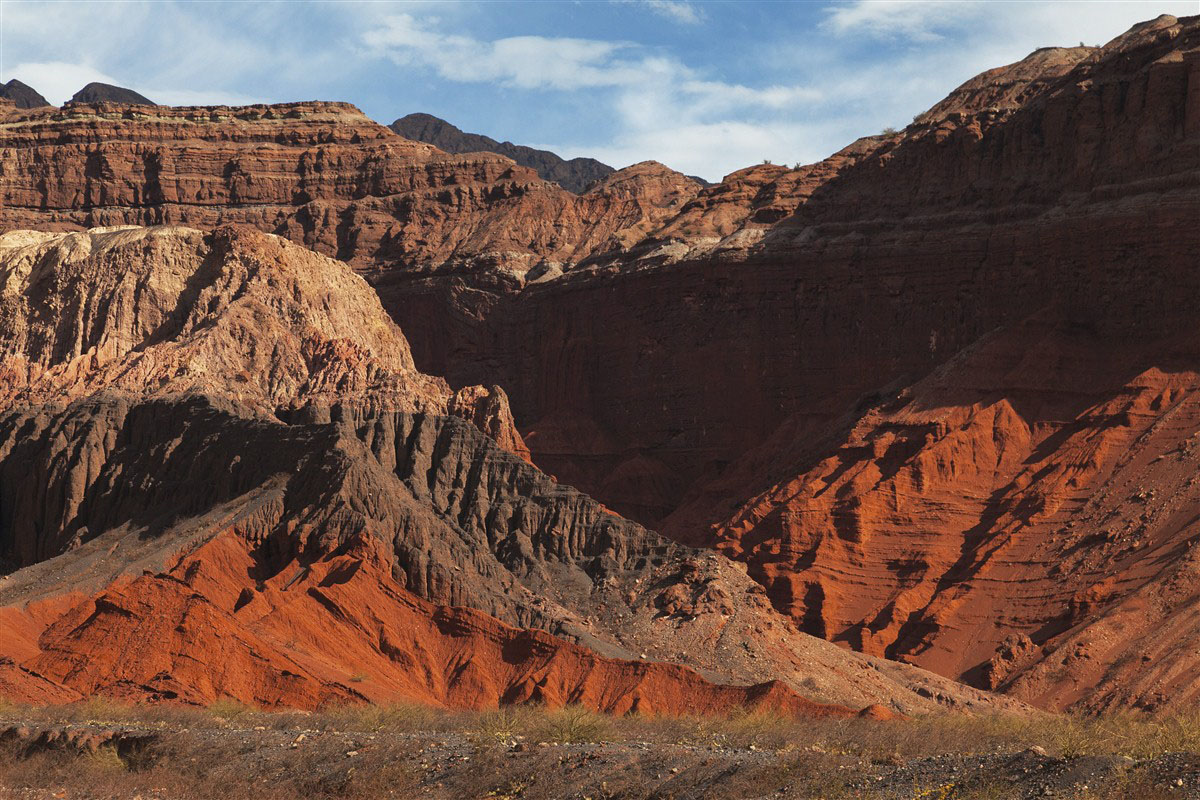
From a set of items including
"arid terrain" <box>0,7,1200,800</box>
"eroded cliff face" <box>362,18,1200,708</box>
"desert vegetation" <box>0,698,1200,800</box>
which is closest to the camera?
"desert vegetation" <box>0,698,1200,800</box>

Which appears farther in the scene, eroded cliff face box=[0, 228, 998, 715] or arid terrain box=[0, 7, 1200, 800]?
eroded cliff face box=[0, 228, 998, 715]

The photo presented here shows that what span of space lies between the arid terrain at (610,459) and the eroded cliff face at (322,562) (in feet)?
0.60

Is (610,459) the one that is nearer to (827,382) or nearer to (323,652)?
(827,382)

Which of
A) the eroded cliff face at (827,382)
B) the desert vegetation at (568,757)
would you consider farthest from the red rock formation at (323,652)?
the desert vegetation at (568,757)

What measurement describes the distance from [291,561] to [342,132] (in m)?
76.1

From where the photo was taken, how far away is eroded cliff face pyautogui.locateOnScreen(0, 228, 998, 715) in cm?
5738

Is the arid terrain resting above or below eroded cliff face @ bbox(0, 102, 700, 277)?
below

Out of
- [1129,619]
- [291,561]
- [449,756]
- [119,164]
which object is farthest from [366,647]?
[119,164]

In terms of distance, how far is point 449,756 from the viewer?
40.2m

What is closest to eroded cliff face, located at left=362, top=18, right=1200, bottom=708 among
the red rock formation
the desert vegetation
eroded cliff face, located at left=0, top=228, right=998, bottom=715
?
eroded cliff face, located at left=0, top=228, right=998, bottom=715

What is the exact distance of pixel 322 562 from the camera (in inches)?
2537

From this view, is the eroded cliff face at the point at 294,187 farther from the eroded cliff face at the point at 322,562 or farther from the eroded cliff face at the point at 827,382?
the eroded cliff face at the point at 322,562

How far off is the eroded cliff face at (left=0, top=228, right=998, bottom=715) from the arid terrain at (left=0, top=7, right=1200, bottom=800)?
18 centimetres

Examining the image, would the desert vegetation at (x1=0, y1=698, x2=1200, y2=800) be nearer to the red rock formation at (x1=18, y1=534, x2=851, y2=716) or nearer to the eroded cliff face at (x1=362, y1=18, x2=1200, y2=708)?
the red rock formation at (x1=18, y1=534, x2=851, y2=716)
